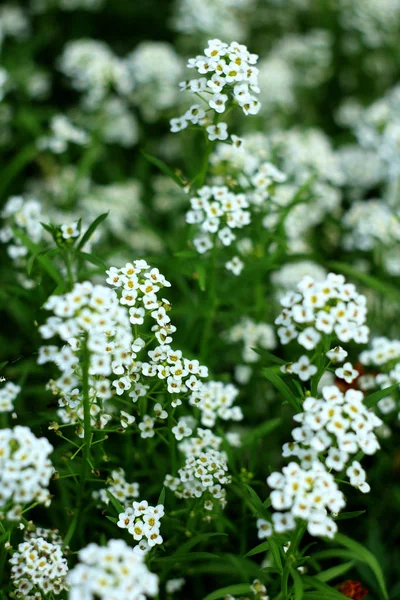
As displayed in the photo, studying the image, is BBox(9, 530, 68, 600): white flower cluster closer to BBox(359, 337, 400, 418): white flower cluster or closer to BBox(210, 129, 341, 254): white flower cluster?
BBox(359, 337, 400, 418): white flower cluster

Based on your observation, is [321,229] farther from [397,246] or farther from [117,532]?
[117,532]

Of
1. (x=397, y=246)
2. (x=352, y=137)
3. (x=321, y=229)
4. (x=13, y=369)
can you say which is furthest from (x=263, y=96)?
(x=13, y=369)

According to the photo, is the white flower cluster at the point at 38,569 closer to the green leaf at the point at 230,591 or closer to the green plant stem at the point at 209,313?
the green leaf at the point at 230,591

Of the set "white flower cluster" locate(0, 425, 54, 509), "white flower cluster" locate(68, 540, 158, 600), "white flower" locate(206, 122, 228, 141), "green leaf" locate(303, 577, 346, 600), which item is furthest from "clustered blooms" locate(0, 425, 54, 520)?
"white flower" locate(206, 122, 228, 141)

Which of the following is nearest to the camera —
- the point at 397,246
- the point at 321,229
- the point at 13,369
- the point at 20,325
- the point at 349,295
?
the point at 349,295

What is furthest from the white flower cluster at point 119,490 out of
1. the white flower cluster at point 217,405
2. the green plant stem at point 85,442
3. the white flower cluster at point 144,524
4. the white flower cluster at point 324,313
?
the white flower cluster at point 324,313
